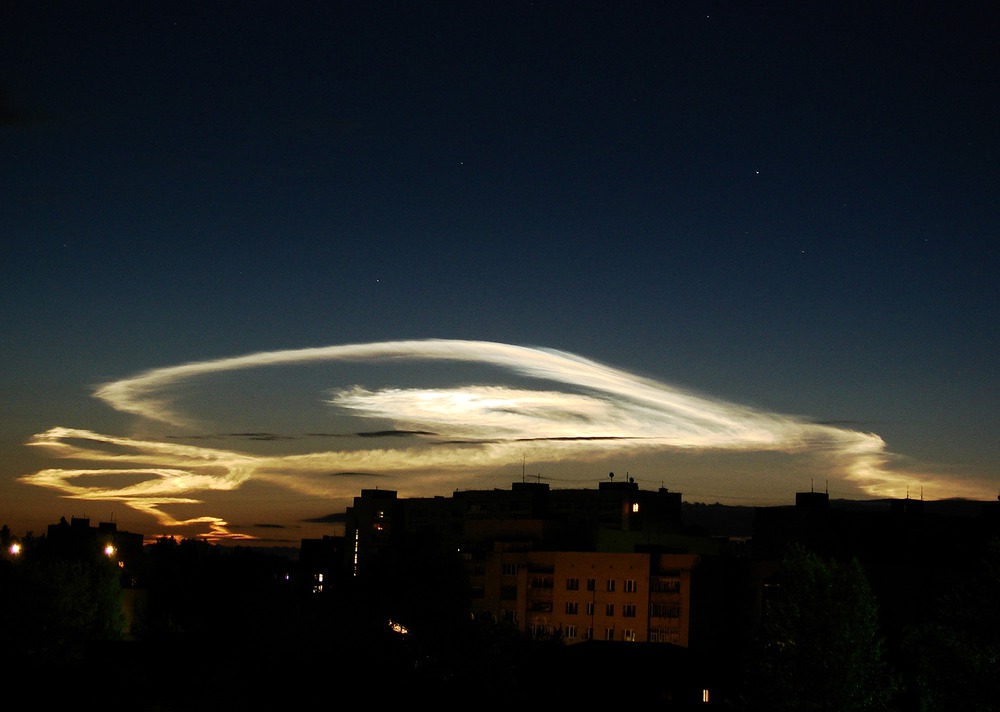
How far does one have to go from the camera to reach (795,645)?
2105 inches

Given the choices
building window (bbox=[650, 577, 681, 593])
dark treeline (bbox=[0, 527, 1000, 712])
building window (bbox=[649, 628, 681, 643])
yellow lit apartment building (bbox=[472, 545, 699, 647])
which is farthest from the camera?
building window (bbox=[650, 577, 681, 593])

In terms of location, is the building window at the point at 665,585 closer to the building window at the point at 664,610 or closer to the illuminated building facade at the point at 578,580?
the illuminated building facade at the point at 578,580

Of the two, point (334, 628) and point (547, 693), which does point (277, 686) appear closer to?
point (334, 628)

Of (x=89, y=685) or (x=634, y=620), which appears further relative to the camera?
(x=634, y=620)

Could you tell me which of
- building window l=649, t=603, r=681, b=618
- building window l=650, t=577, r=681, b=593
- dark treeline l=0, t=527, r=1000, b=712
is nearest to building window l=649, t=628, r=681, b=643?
building window l=649, t=603, r=681, b=618

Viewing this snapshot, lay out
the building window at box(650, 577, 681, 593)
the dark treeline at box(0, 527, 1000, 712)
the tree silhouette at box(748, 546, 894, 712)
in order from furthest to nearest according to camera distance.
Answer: the building window at box(650, 577, 681, 593)
the tree silhouette at box(748, 546, 894, 712)
the dark treeline at box(0, 527, 1000, 712)

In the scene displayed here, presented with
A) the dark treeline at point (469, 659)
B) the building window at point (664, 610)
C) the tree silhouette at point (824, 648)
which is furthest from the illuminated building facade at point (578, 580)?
the tree silhouette at point (824, 648)

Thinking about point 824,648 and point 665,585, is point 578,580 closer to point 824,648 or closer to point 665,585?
point 665,585

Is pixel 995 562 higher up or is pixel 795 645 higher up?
pixel 995 562

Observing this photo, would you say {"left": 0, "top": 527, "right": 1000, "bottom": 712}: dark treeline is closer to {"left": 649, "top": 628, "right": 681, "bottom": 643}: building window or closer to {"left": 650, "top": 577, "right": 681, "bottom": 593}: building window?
{"left": 649, "top": 628, "right": 681, "bottom": 643}: building window

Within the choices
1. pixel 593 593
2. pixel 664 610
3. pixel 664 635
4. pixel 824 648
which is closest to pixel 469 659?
pixel 824 648

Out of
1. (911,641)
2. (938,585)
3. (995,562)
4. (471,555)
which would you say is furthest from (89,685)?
(471,555)

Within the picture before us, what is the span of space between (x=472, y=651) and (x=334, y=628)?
7987 millimetres

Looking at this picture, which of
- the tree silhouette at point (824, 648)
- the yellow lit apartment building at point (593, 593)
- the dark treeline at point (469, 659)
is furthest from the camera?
the yellow lit apartment building at point (593, 593)
